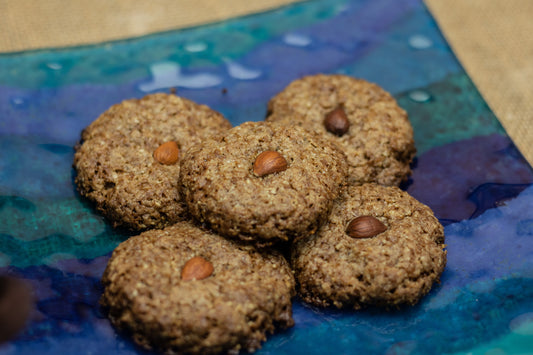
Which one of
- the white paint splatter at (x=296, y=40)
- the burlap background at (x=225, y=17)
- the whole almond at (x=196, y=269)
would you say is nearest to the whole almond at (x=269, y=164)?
the whole almond at (x=196, y=269)

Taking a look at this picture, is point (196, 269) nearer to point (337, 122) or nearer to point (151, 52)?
point (337, 122)

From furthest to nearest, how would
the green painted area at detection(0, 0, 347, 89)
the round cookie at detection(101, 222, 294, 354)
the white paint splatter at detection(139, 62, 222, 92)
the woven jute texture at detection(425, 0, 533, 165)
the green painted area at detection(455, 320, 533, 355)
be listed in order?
the woven jute texture at detection(425, 0, 533, 165)
the white paint splatter at detection(139, 62, 222, 92)
the green painted area at detection(0, 0, 347, 89)
the green painted area at detection(455, 320, 533, 355)
the round cookie at detection(101, 222, 294, 354)

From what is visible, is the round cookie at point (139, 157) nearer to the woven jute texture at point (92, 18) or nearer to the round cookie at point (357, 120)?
the round cookie at point (357, 120)

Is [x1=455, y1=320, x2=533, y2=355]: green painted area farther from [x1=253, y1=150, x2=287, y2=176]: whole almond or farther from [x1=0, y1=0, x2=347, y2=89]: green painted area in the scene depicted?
[x1=0, y1=0, x2=347, y2=89]: green painted area

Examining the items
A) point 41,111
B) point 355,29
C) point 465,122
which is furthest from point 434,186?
point 41,111

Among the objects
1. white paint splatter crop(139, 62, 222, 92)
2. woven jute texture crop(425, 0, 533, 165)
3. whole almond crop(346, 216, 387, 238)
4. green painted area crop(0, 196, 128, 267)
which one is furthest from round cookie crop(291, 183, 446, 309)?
white paint splatter crop(139, 62, 222, 92)
